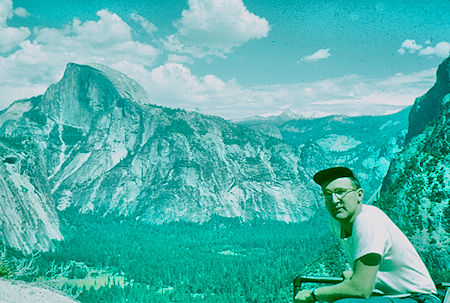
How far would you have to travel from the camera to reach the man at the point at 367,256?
4152 millimetres

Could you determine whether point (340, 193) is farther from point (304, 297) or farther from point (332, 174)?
point (304, 297)

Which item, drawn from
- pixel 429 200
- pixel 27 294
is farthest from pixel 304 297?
pixel 429 200

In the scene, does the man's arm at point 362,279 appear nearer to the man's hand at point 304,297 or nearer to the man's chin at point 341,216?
the man's hand at point 304,297

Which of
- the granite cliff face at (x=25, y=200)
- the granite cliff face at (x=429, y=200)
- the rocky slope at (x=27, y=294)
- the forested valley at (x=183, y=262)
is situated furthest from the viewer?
the granite cliff face at (x=25, y=200)

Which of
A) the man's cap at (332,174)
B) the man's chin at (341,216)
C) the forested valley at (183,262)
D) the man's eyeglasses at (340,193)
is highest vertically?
the man's cap at (332,174)

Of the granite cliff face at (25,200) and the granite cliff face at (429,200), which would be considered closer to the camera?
the granite cliff face at (429,200)

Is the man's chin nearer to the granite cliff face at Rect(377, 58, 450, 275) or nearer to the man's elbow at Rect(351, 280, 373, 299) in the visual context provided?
the man's elbow at Rect(351, 280, 373, 299)

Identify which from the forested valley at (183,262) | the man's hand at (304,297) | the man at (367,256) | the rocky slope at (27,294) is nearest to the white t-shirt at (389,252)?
the man at (367,256)

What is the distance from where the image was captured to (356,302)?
161 inches

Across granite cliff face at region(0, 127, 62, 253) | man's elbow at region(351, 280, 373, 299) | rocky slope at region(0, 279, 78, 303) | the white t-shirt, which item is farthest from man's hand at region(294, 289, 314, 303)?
granite cliff face at region(0, 127, 62, 253)

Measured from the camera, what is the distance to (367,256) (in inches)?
162

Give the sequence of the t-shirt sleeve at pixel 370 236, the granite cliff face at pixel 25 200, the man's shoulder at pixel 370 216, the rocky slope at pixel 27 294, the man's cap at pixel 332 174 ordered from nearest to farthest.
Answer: the t-shirt sleeve at pixel 370 236 < the man's shoulder at pixel 370 216 < the man's cap at pixel 332 174 < the rocky slope at pixel 27 294 < the granite cliff face at pixel 25 200

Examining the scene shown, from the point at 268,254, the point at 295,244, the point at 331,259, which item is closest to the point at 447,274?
the point at 331,259

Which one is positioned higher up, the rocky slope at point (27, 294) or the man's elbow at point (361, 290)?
the man's elbow at point (361, 290)
